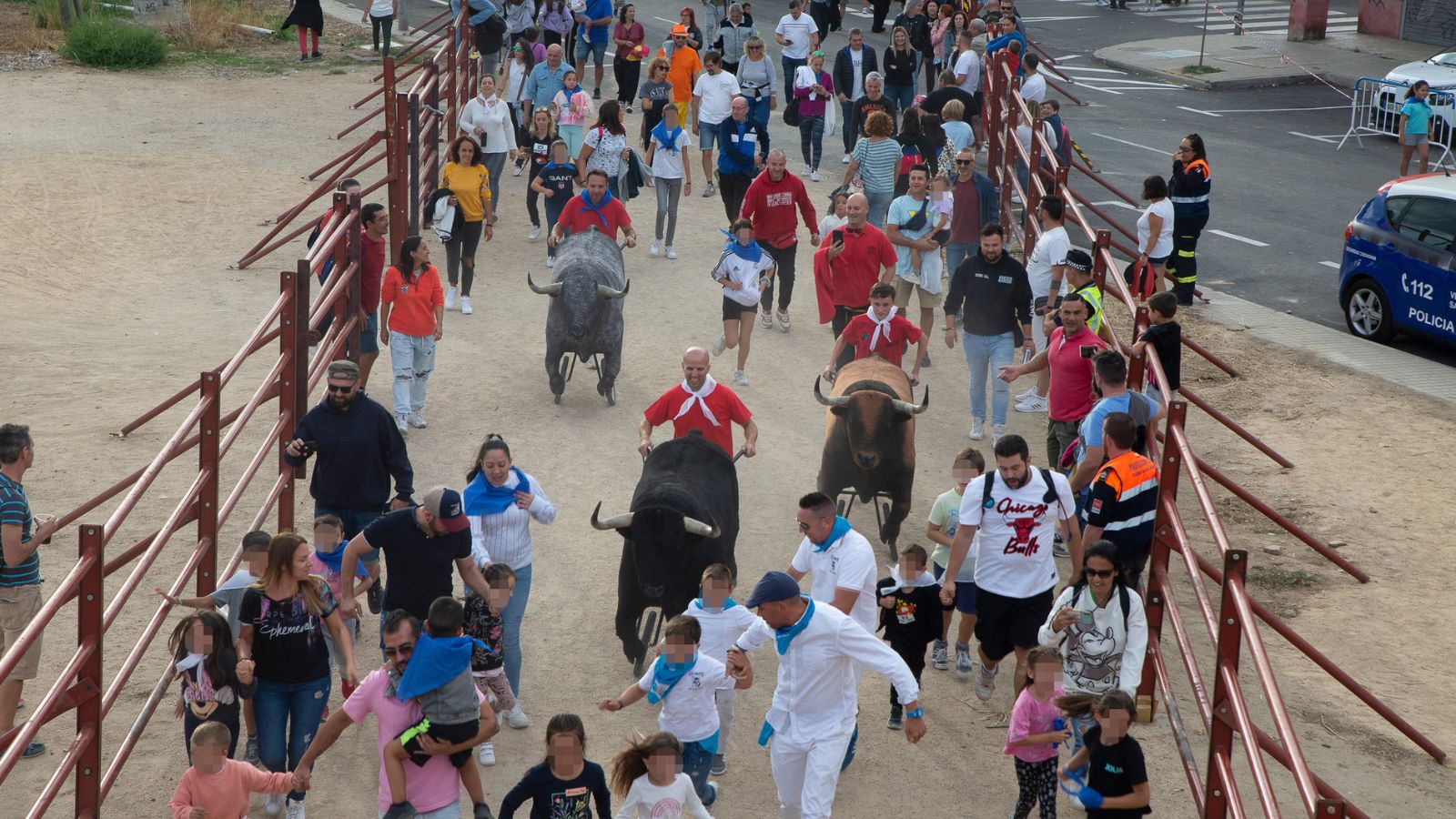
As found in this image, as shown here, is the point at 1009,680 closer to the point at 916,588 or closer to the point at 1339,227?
the point at 916,588

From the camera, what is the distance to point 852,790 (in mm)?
7863

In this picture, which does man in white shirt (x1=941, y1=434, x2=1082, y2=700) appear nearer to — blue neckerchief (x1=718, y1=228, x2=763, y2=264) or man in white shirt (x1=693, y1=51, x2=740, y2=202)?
blue neckerchief (x1=718, y1=228, x2=763, y2=264)

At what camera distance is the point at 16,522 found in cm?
756

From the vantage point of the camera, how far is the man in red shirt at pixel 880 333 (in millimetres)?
11375

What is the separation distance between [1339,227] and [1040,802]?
13891 millimetres

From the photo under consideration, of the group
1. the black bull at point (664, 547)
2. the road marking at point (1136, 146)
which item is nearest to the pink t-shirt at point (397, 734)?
the black bull at point (664, 547)

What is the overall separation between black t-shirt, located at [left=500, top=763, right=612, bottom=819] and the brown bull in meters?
4.34

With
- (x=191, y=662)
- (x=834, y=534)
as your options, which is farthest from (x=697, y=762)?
(x=191, y=662)

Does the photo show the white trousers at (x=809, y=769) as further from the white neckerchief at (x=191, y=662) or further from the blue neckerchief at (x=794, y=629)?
the white neckerchief at (x=191, y=662)

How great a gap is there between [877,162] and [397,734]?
9.83 meters

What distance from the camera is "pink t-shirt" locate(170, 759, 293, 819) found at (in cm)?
629

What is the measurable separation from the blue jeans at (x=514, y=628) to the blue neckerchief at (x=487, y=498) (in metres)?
0.41

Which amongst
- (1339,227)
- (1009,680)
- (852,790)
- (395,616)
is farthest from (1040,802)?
(1339,227)

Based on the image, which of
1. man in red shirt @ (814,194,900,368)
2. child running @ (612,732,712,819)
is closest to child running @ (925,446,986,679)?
child running @ (612,732,712,819)
